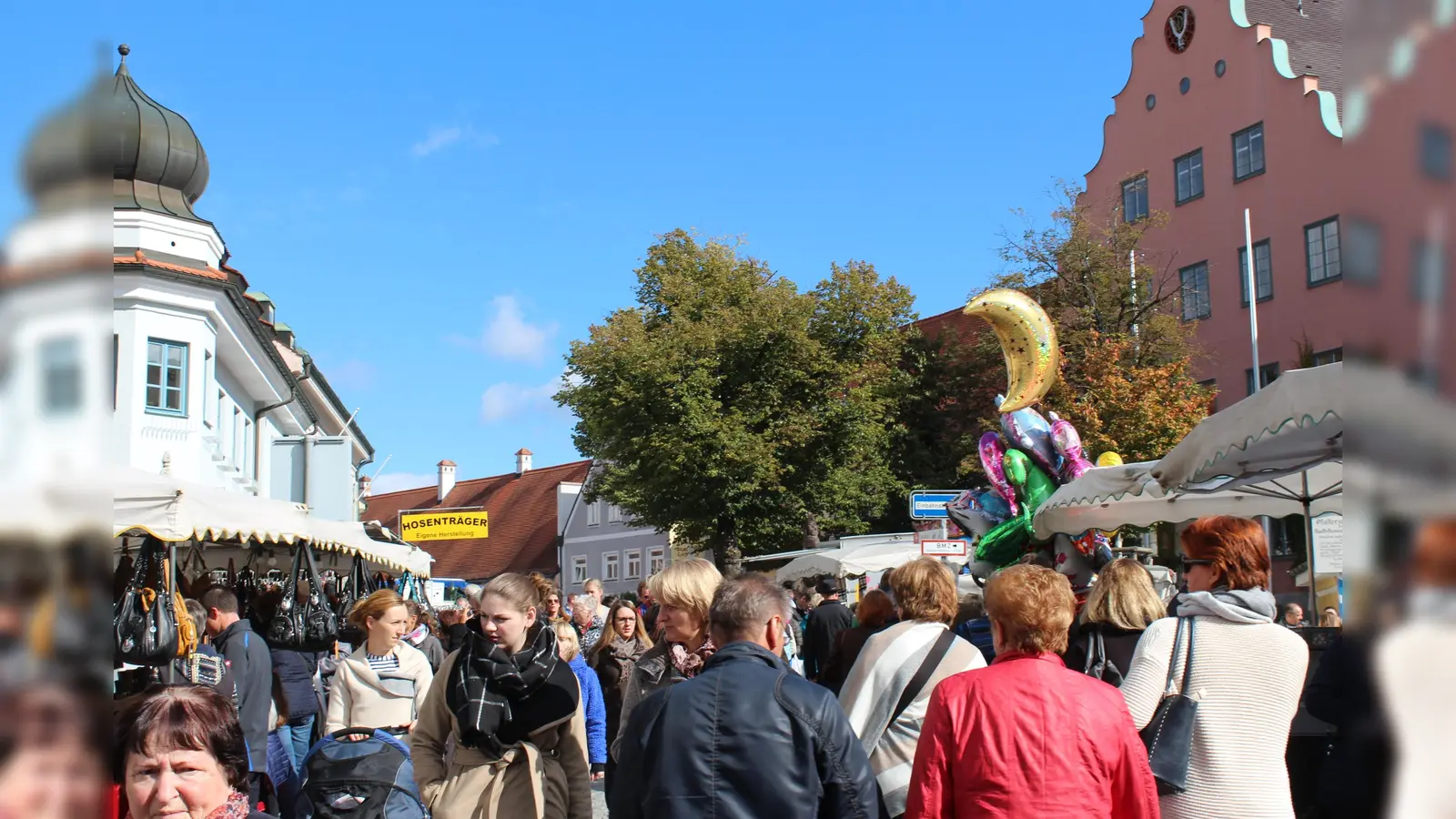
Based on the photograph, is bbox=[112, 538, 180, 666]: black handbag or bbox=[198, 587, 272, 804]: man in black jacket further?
bbox=[198, 587, 272, 804]: man in black jacket

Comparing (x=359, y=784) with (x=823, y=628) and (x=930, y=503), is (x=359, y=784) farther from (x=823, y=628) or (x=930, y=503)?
(x=930, y=503)

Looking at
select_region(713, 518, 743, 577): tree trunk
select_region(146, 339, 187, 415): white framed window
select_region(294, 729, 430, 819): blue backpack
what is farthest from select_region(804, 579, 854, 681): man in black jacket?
select_region(713, 518, 743, 577): tree trunk

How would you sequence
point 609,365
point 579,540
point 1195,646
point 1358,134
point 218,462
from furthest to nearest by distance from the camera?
point 579,540 → point 609,365 → point 218,462 → point 1195,646 → point 1358,134

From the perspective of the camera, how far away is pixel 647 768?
3654mm

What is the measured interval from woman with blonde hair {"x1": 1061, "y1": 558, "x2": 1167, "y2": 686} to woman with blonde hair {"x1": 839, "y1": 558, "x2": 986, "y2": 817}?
61 cm

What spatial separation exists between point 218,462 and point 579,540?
132 feet

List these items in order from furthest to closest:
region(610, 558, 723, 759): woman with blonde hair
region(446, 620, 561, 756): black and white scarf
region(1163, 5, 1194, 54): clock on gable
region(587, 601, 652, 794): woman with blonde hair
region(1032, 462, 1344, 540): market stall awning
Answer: region(1163, 5, 1194, 54): clock on gable, region(587, 601, 652, 794): woman with blonde hair, region(1032, 462, 1344, 540): market stall awning, region(610, 558, 723, 759): woman with blonde hair, region(446, 620, 561, 756): black and white scarf

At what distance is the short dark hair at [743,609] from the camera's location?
3926 mm

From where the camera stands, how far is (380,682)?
6.36 m

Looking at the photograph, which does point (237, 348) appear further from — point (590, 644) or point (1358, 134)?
point (1358, 134)

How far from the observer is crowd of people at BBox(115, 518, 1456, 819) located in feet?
11.6

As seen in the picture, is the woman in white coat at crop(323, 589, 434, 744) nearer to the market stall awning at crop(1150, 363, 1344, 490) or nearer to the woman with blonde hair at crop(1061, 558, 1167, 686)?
the woman with blonde hair at crop(1061, 558, 1167, 686)

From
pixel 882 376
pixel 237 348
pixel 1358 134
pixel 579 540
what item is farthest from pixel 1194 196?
pixel 579 540

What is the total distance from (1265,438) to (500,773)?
3.41 metres
